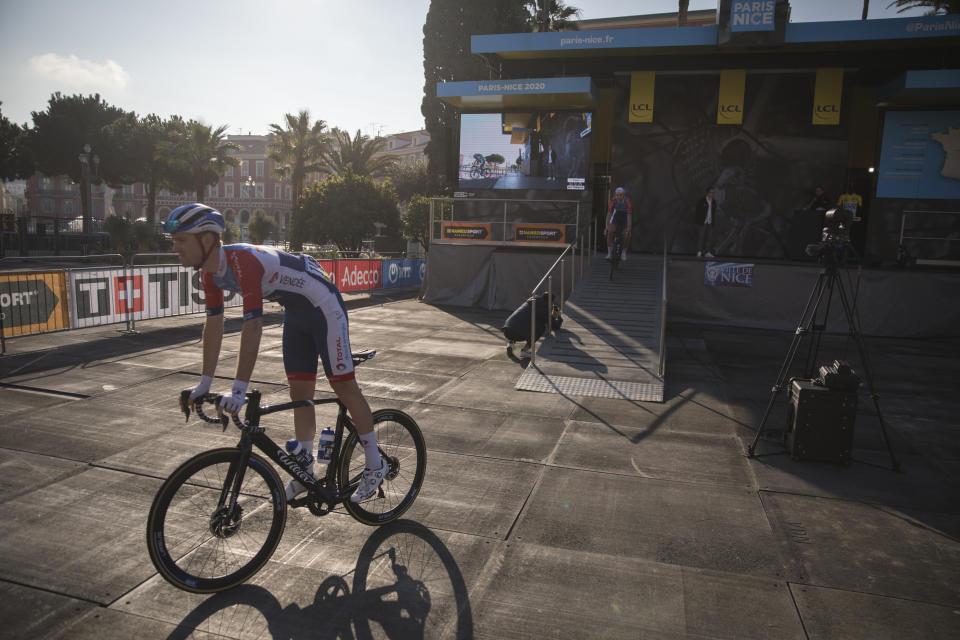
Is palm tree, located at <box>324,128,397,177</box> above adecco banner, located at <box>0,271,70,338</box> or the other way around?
above

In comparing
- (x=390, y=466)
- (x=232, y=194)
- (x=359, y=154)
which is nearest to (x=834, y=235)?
(x=390, y=466)

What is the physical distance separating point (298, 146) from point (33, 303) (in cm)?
4843

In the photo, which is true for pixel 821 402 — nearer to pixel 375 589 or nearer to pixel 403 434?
pixel 403 434

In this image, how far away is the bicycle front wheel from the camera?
312 cm

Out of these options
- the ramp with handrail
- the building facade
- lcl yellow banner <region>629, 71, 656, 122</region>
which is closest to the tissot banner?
the ramp with handrail

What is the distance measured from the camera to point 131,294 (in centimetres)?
1183

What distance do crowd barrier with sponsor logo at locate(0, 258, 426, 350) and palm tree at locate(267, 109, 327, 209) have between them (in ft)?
143

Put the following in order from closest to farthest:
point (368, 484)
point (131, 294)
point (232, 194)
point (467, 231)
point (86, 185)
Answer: point (368, 484), point (131, 294), point (467, 231), point (86, 185), point (232, 194)

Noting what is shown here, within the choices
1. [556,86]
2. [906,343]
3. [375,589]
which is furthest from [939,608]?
[556,86]

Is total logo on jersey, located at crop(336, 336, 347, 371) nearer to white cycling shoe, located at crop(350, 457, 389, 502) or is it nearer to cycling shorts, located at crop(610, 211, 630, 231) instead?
white cycling shoe, located at crop(350, 457, 389, 502)

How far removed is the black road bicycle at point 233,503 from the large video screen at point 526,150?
1770cm

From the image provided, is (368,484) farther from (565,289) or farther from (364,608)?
(565,289)

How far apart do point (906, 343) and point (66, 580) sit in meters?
16.8

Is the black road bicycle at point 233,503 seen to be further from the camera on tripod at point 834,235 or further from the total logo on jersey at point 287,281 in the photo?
the camera on tripod at point 834,235
